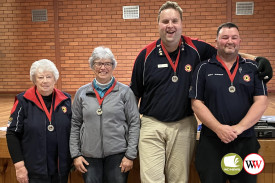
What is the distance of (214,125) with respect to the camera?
1.77 meters

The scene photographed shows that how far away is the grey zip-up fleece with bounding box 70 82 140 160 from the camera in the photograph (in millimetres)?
1929

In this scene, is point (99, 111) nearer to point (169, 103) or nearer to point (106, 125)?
point (106, 125)

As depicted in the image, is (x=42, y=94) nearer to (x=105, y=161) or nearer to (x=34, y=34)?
(x=105, y=161)

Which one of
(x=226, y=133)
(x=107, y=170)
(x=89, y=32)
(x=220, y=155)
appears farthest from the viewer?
(x=89, y=32)

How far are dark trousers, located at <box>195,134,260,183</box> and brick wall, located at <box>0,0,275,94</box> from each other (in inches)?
207

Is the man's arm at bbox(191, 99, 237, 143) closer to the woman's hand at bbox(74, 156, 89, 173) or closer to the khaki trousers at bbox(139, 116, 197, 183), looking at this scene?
the khaki trousers at bbox(139, 116, 197, 183)

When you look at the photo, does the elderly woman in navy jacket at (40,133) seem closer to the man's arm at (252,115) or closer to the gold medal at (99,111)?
the gold medal at (99,111)

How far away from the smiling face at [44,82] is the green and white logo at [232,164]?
4.26 feet

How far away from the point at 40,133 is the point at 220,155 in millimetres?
1248

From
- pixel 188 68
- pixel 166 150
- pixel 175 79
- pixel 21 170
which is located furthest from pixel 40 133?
pixel 188 68

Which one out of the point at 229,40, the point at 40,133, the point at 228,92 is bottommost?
the point at 40,133

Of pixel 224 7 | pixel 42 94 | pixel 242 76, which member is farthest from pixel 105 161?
pixel 224 7

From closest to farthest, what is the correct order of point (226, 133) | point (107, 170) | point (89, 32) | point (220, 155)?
1. point (226, 133)
2. point (220, 155)
3. point (107, 170)
4. point (89, 32)

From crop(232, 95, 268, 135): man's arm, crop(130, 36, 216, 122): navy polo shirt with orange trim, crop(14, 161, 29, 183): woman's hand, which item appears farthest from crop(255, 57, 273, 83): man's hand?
crop(14, 161, 29, 183): woman's hand
